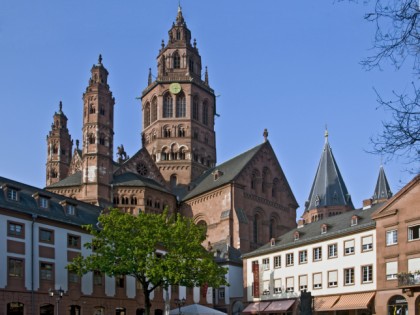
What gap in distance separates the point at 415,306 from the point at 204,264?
56.0ft

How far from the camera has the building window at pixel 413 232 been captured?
49.3 meters

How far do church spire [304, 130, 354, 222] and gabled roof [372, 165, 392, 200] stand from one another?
23.2 ft

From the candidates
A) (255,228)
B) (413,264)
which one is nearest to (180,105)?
(255,228)

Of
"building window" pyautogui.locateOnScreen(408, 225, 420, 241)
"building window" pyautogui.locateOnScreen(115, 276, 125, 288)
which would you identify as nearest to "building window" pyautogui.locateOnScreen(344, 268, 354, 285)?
"building window" pyautogui.locateOnScreen(408, 225, 420, 241)

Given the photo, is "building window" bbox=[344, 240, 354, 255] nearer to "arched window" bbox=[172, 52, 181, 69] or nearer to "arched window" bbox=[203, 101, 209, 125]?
"arched window" bbox=[203, 101, 209, 125]

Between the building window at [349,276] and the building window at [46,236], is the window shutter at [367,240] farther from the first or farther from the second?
the building window at [46,236]

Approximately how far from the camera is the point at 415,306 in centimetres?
4731

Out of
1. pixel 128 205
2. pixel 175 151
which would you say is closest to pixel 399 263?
pixel 128 205

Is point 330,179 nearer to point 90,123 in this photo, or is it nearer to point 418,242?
point 90,123

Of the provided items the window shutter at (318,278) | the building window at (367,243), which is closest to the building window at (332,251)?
the window shutter at (318,278)

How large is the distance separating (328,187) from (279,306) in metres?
52.1

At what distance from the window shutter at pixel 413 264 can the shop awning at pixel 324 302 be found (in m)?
9.47

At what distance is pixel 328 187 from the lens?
111500 mm

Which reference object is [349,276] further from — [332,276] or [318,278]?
[318,278]
